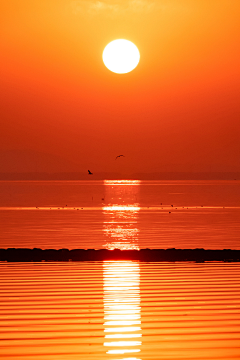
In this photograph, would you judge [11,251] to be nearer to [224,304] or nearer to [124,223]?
[224,304]

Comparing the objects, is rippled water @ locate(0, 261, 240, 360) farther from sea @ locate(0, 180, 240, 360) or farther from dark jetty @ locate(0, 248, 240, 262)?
dark jetty @ locate(0, 248, 240, 262)

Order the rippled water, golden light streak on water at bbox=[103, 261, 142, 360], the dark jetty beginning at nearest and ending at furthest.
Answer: the rippled water, golden light streak on water at bbox=[103, 261, 142, 360], the dark jetty

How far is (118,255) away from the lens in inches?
541

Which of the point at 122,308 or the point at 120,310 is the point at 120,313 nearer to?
the point at 120,310

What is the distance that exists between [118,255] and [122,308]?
5438 mm

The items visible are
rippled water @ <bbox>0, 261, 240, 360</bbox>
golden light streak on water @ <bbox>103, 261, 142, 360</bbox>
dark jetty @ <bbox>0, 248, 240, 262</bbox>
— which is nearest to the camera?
rippled water @ <bbox>0, 261, 240, 360</bbox>

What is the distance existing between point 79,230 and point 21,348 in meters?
15.8

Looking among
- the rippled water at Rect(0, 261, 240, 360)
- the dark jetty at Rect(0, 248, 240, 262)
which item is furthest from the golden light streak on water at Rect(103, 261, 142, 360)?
the dark jetty at Rect(0, 248, 240, 262)

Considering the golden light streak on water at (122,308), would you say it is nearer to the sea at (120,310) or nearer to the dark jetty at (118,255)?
the sea at (120,310)

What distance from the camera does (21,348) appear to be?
637 centimetres

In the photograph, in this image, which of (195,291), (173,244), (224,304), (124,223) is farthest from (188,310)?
(124,223)

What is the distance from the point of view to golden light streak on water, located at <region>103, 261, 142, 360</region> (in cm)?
662

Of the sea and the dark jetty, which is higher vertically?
the dark jetty

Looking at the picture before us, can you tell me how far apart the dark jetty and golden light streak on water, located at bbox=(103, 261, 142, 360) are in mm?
1274
